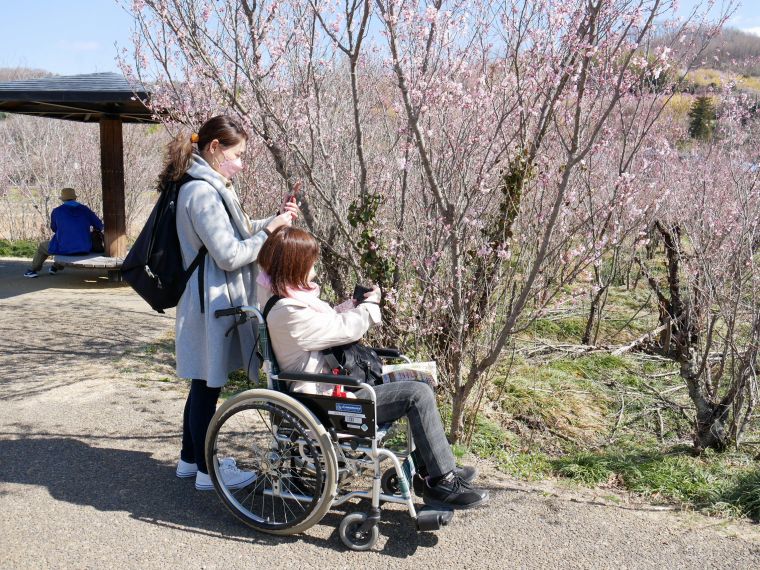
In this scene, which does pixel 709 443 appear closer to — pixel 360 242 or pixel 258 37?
pixel 360 242

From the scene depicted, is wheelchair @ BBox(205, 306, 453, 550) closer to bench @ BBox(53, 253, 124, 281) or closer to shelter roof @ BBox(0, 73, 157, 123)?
shelter roof @ BBox(0, 73, 157, 123)

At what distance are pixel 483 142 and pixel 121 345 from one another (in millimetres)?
3858

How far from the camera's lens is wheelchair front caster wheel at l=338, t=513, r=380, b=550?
9.12 feet

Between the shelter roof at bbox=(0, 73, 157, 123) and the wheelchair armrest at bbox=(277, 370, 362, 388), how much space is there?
5251 millimetres

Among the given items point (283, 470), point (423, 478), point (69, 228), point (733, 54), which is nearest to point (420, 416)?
point (423, 478)

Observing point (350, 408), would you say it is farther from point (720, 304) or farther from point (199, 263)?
point (720, 304)

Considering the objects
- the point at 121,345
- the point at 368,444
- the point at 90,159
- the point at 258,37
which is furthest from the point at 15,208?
the point at 368,444

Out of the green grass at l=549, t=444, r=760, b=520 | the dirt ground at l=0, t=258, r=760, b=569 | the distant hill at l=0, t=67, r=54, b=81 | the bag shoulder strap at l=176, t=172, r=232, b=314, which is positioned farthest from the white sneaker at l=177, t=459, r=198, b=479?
the distant hill at l=0, t=67, r=54, b=81

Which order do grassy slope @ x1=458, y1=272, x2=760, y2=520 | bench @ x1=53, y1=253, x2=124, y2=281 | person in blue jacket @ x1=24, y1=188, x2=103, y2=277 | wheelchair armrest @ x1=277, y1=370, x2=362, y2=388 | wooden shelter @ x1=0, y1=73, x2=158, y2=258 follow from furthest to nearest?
person in blue jacket @ x1=24, y1=188, x2=103, y2=277, bench @ x1=53, y1=253, x2=124, y2=281, wooden shelter @ x1=0, y1=73, x2=158, y2=258, grassy slope @ x1=458, y1=272, x2=760, y2=520, wheelchair armrest @ x1=277, y1=370, x2=362, y2=388

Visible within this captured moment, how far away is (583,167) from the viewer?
488cm

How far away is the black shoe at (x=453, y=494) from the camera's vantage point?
2.81 metres

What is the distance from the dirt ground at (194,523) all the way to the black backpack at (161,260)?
0.98 meters

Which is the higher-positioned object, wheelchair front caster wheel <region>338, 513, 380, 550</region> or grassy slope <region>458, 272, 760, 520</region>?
wheelchair front caster wheel <region>338, 513, 380, 550</region>

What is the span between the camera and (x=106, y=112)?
9.17 metres
